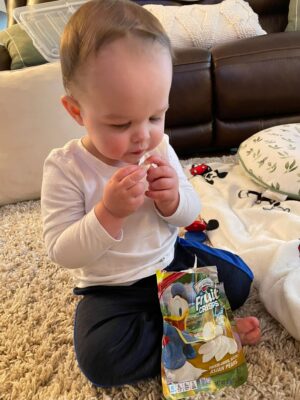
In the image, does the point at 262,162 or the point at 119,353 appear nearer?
the point at 119,353

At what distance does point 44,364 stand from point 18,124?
0.82 meters

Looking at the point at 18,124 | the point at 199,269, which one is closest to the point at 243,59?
the point at 18,124

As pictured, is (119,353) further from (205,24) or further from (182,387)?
(205,24)

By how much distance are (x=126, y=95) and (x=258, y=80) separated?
0.99 meters

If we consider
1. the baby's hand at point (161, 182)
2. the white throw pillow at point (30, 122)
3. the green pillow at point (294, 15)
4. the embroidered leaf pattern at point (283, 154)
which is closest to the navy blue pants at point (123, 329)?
the baby's hand at point (161, 182)

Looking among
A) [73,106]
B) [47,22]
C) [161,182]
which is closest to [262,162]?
[161,182]

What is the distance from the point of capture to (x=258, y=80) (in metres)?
1.42

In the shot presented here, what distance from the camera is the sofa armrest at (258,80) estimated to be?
1.41 metres

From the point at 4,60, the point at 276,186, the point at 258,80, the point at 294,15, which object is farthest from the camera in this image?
the point at 294,15

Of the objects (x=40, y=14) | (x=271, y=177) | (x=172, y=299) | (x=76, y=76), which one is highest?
(x=76, y=76)

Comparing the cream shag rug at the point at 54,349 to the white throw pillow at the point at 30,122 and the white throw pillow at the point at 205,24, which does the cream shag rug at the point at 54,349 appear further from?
the white throw pillow at the point at 205,24

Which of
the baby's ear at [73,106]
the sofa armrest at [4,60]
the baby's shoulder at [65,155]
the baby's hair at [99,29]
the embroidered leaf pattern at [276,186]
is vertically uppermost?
the baby's hair at [99,29]

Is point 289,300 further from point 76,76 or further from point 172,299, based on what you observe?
point 76,76

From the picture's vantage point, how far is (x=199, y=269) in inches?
28.8
